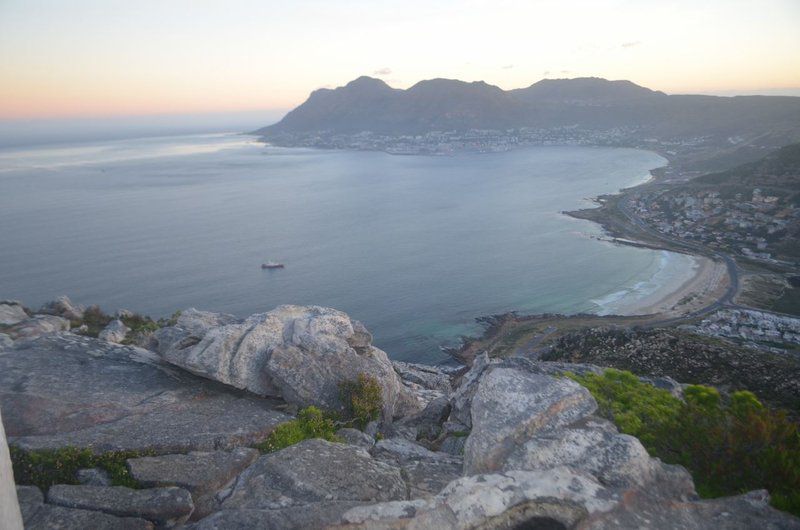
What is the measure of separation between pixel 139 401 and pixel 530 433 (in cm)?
779

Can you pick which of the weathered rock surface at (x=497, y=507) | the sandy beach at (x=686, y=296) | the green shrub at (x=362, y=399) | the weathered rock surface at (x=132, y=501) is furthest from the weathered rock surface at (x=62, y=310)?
the sandy beach at (x=686, y=296)

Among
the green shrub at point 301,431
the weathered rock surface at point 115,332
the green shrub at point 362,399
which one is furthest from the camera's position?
the weathered rock surface at point 115,332

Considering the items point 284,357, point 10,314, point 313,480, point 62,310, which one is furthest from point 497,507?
point 62,310

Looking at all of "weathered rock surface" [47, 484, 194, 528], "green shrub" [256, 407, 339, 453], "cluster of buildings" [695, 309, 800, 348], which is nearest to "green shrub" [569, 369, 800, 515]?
"green shrub" [256, 407, 339, 453]

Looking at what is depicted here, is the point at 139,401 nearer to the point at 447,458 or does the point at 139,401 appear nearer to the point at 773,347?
the point at 447,458

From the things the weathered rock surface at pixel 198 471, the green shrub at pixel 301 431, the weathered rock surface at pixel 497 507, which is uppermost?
the weathered rock surface at pixel 497 507

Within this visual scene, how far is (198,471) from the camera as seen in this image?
23.4 feet

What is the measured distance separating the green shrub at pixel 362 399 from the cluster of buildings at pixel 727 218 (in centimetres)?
5859

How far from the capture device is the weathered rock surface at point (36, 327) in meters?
16.7

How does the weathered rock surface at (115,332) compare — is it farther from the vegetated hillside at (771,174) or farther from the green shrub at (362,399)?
the vegetated hillside at (771,174)

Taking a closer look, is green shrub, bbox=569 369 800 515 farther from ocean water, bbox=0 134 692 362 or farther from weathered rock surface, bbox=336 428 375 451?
ocean water, bbox=0 134 692 362

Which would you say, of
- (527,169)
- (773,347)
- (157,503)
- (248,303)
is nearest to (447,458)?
(157,503)

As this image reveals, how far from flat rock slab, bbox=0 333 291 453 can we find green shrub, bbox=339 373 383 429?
1639 mm

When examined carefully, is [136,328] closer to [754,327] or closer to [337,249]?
[754,327]
